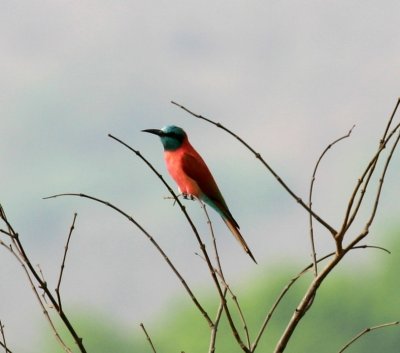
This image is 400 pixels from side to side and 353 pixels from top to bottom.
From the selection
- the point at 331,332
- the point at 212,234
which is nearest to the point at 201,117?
the point at 212,234

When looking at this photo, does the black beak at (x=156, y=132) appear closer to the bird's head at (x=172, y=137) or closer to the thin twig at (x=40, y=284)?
the bird's head at (x=172, y=137)

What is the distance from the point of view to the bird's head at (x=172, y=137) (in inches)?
196

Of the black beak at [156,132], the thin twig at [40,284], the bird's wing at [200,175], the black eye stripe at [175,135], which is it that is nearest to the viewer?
the thin twig at [40,284]

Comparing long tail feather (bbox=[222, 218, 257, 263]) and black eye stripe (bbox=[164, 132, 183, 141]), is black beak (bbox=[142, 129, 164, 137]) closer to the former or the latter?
black eye stripe (bbox=[164, 132, 183, 141])

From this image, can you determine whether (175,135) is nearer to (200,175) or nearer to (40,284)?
(200,175)

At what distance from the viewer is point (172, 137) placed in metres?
5.00

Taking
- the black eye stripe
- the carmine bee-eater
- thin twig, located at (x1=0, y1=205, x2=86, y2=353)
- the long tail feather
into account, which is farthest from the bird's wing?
thin twig, located at (x1=0, y1=205, x2=86, y2=353)

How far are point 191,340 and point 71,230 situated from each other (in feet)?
65.6

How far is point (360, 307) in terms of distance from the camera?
2361cm

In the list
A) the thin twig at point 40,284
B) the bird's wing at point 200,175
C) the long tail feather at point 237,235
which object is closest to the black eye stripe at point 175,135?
the bird's wing at point 200,175

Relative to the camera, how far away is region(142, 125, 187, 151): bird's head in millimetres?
4969

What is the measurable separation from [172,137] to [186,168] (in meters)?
0.20

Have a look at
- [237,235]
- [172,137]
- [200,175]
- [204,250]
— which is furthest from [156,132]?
[204,250]

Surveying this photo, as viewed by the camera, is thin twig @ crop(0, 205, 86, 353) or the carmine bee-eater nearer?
thin twig @ crop(0, 205, 86, 353)
